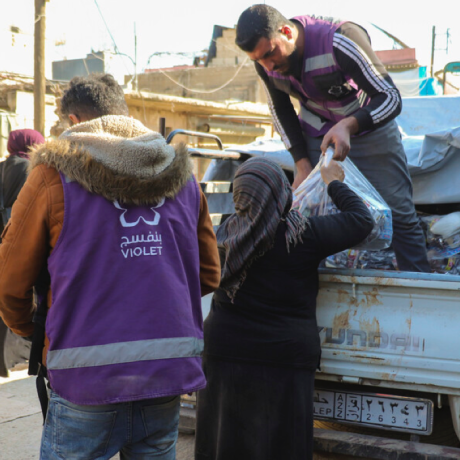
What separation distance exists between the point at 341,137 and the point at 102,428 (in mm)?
1877

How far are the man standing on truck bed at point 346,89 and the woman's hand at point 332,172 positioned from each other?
81 mm

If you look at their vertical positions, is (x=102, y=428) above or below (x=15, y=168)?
below

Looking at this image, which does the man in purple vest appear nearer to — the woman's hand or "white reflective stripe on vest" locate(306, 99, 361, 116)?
the woman's hand

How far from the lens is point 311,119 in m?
3.77

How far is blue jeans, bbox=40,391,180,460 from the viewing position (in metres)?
1.77

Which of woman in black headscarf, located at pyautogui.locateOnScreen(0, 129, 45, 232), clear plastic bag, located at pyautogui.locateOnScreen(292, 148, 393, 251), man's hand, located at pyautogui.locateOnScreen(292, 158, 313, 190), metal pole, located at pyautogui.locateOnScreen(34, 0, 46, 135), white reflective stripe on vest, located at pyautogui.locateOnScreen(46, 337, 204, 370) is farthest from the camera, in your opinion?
metal pole, located at pyautogui.locateOnScreen(34, 0, 46, 135)

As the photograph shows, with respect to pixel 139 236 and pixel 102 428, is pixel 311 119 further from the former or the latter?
pixel 102 428

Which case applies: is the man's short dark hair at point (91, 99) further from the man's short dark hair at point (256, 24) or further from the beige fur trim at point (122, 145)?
the man's short dark hair at point (256, 24)

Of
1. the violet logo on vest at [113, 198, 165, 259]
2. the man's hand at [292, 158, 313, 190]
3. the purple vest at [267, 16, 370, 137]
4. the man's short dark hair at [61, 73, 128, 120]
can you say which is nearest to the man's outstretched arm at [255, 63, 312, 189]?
the man's hand at [292, 158, 313, 190]

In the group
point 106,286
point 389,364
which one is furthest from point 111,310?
point 389,364

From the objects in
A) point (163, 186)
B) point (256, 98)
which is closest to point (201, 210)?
point (163, 186)

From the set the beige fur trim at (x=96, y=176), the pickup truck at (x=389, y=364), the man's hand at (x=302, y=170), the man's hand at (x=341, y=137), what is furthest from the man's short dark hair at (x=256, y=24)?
the beige fur trim at (x=96, y=176)

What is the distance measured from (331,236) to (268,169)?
382mm

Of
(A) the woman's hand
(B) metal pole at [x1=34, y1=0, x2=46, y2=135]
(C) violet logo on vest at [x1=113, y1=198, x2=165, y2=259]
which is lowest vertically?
(C) violet logo on vest at [x1=113, y1=198, x2=165, y2=259]
